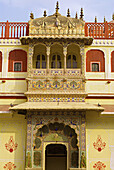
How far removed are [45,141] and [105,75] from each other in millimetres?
4707

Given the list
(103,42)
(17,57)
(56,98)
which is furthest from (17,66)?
(103,42)

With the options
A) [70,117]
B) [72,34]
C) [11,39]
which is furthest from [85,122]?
[11,39]

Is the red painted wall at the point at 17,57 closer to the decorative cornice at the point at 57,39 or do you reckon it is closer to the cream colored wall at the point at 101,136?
the decorative cornice at the point at 57,39

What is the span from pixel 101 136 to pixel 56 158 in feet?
12.3

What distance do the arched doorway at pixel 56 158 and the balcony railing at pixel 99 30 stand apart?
6.64 m

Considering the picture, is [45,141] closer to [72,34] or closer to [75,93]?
[75,93]

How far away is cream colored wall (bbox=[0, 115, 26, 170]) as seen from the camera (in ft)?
41.3

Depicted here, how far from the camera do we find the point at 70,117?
12492 millimetres

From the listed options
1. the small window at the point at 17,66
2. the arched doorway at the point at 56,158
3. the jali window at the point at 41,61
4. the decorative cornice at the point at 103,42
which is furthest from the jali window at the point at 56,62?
the arched doorway at the point at 56,158

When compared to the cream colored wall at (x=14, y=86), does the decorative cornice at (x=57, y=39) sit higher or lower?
higher

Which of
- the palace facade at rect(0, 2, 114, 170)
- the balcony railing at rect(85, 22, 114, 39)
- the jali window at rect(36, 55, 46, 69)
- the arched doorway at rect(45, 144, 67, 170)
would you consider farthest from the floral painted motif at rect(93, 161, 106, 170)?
the balcony railing at rect(85, 22, 114, 39)

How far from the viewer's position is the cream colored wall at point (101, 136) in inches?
493

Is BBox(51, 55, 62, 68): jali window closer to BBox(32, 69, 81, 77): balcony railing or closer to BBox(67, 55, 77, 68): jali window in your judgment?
BBox(67, 55, 77, 68): jali window

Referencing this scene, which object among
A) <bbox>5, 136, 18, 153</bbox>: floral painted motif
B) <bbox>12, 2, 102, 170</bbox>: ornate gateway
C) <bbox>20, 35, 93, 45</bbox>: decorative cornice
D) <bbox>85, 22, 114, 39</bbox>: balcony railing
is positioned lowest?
<bbox>5, 136, 18, 153</bbox>: floral painted motif
